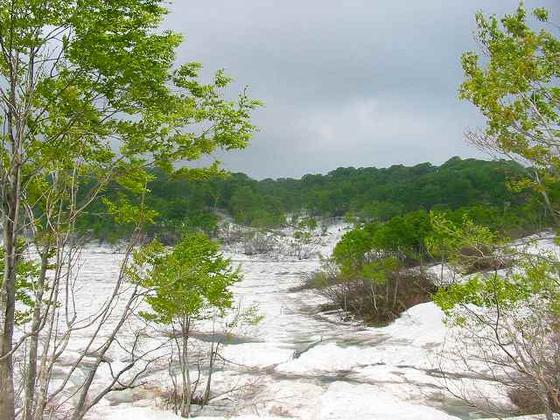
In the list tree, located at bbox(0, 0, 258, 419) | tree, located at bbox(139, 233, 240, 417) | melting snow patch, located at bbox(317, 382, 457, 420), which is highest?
tree, located at bbox(0, 0, 258, 419)

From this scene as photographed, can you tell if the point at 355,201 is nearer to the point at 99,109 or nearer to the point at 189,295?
the point at 189,295

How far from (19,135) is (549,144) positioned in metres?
7.78

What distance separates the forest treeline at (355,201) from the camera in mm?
70194

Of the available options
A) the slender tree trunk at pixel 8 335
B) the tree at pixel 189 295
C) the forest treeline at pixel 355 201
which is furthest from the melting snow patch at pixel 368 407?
the forest treeline at pixel 355 201

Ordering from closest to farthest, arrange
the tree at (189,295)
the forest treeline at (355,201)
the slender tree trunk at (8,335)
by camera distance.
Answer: the slender tree trunk at (8,335) < the tree at (189,295) < the forest treeline at (355,201)

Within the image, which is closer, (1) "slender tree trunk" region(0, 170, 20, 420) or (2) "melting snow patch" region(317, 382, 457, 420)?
(1) "slender tree trunk" region(0, 170, 20, 420)

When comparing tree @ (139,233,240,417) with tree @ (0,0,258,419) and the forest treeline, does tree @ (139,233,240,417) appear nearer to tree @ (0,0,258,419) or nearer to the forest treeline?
tree @ (0,0,258,419)

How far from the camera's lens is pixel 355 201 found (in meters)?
102

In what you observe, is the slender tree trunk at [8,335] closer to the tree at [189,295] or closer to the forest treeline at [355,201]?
the tree at [189,295]

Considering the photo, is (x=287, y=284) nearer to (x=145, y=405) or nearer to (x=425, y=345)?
(x=425, y=345)

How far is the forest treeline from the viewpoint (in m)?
70.2

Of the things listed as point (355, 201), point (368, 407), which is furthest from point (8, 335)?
point (355, 201)

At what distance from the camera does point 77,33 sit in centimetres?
700

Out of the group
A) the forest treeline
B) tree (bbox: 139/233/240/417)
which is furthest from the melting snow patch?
the forest treeline
